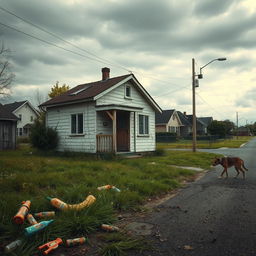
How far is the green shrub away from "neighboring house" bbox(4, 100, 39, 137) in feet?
106

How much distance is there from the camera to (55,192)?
5.85 m

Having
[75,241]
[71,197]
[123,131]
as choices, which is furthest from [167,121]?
[75,241]

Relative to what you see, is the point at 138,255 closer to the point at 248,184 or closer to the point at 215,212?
the point at 215,212

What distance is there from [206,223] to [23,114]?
49418 millimetres

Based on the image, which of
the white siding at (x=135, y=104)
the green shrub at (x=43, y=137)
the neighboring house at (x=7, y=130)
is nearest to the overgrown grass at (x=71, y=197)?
the white siding at (x=135, y=104)

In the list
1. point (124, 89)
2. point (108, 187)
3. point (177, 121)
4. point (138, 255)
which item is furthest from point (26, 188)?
point (177, 121)

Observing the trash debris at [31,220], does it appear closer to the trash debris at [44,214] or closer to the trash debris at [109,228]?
the trash debris at [44,214]

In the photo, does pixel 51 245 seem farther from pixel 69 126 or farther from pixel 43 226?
pixel 69 126

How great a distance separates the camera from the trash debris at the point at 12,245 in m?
3.25

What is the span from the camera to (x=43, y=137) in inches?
669

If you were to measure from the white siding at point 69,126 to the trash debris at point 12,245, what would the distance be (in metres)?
11.7

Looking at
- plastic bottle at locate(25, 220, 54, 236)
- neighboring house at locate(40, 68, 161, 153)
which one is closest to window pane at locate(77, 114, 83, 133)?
neighboring house at locate(40, 68, 161, 153)

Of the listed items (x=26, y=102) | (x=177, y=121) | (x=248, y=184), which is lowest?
(x=248, y=184)

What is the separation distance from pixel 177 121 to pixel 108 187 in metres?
52.1
